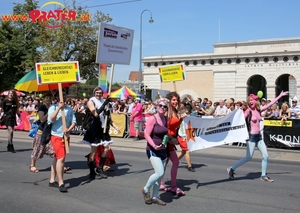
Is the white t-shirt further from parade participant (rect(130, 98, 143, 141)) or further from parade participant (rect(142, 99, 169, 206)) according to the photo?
parade participant (rect(130, 98, 143, 141))

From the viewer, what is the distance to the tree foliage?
3612 centimetres

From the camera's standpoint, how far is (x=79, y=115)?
19047mm

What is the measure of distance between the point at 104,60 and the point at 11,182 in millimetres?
3171

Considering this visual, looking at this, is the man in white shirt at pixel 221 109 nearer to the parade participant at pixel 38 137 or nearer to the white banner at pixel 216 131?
the white banner at pixel 216 131

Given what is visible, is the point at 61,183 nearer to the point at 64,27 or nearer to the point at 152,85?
the point at 64,27

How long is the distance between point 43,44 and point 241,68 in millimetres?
22537

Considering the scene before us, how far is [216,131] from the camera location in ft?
A: 26.0

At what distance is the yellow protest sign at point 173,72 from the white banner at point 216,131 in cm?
173

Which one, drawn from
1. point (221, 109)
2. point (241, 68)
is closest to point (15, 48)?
point (241, 68)

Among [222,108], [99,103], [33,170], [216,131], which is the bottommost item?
[33,170]

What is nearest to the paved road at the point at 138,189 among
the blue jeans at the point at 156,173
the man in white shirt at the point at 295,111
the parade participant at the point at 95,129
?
the blue jeans at the point at 156,173

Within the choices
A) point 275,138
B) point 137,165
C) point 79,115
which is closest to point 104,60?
point 137,165

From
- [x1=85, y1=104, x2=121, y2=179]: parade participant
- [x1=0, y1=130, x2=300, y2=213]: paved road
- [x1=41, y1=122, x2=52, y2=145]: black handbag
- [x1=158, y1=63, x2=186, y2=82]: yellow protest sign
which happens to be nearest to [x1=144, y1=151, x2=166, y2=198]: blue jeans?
[x1=0, y1=130, x2=300, y2=213]: paved road

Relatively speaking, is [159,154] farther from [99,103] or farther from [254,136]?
[254,136]
